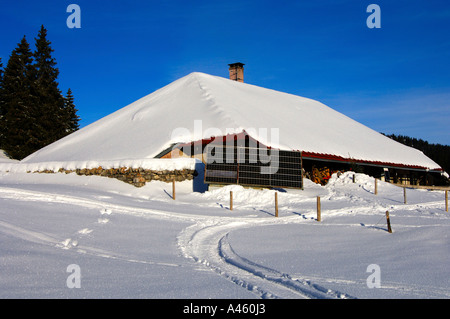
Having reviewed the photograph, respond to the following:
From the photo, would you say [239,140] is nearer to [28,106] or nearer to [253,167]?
[253,167]

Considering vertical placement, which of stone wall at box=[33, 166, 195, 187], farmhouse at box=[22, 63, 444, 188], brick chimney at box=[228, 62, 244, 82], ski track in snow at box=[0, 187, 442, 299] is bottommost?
ski track in snow at box=[0, 187, 442, 299]

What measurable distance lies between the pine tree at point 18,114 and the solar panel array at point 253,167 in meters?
21.6

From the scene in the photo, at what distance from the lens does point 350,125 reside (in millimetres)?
36875

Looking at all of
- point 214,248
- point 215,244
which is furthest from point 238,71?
point 214,248

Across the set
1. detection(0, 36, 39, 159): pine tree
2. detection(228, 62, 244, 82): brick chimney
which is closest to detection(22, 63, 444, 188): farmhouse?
detection(228, 62, 244, 82): brick chimney

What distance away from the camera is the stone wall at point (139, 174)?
20.6m

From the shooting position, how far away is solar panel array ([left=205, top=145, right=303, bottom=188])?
65.9ft

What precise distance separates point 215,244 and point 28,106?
31.0 metres

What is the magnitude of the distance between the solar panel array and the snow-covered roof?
52.2 inches

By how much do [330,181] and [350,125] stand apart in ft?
44.6

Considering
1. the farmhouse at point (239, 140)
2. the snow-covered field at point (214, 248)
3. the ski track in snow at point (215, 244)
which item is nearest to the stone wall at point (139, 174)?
the farmhouse at point (239, 140)

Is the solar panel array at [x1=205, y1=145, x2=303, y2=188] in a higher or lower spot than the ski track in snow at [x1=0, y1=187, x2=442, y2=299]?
higher

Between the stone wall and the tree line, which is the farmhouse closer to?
the stone wall
